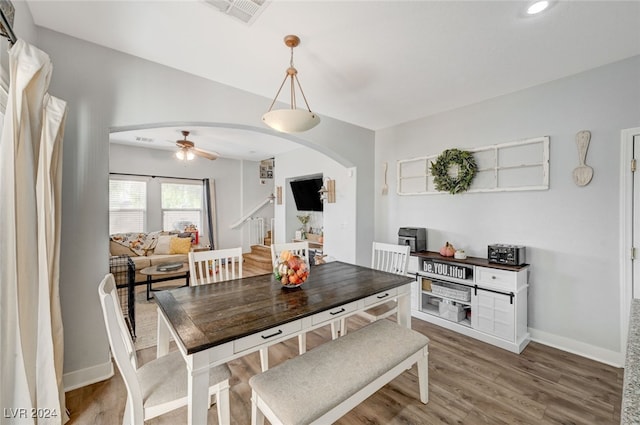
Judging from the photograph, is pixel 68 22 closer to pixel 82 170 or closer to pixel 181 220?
pixel 82 170

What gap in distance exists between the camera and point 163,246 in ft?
17.9

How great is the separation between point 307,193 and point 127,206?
4.01 metres

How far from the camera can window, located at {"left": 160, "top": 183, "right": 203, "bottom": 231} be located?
6.50m

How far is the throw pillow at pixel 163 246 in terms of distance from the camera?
5.42m

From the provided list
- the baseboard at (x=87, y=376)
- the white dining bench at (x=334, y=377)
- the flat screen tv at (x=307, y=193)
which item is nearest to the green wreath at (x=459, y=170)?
the white dining bench at (x=334, y=377)

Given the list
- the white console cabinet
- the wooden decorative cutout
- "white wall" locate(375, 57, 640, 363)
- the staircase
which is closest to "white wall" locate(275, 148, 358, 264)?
the staircase

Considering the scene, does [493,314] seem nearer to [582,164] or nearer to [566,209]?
[566,209]

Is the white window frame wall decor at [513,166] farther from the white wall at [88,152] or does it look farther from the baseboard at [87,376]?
the baseboard at [87,376]

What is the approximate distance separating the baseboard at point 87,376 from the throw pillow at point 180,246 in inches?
131

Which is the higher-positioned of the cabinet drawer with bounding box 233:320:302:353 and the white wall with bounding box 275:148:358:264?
the white wall with bounding box 275:148:358:264

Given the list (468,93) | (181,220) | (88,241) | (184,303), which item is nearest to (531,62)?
(468,93)

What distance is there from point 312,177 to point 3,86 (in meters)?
4.47

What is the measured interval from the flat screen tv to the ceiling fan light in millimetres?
3352

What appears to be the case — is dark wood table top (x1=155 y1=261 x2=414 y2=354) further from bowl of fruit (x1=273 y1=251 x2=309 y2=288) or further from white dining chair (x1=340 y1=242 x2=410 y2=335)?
white dining chair (x1=340 y1=242 x2=410 y2=335)
